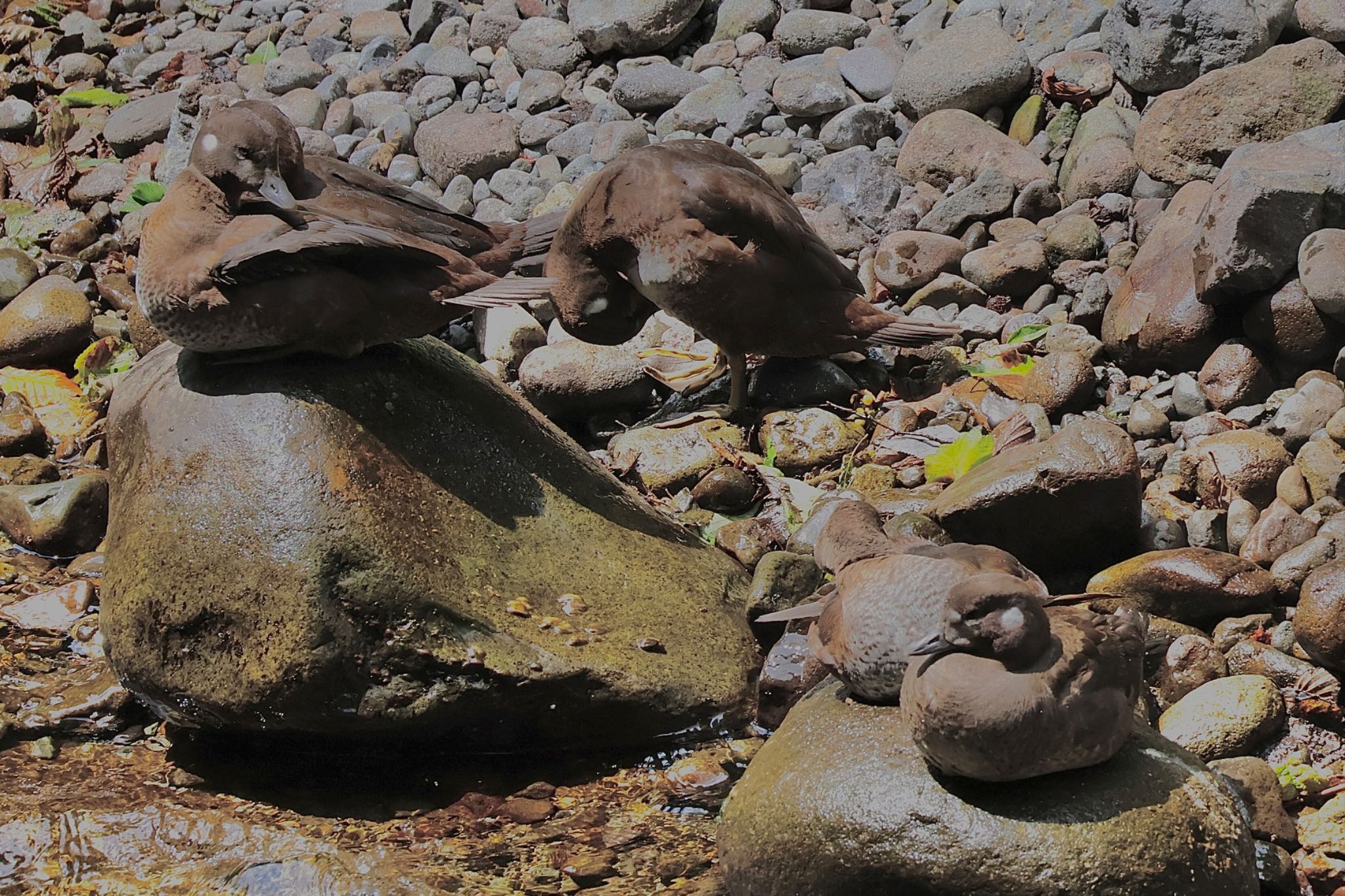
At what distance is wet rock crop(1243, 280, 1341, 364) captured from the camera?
5527 millimetres

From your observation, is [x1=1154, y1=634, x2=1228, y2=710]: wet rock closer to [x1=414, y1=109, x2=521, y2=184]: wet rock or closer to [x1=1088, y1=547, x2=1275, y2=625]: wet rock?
[x1=1088, y1=547, x2=1275, y2=625]: wet rock

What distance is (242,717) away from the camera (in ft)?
13.1

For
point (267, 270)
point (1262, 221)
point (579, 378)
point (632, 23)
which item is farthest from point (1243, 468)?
point (632, 23)

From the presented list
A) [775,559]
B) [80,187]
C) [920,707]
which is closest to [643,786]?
[775,559]

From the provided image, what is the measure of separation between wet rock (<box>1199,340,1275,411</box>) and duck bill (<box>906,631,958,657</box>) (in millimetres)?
3228

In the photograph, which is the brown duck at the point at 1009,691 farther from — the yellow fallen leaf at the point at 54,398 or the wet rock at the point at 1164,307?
the yellow fallen leaf at the point at 54,398

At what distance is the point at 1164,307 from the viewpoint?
19.6ft

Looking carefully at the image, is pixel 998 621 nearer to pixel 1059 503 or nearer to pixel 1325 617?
pixel 1325 617

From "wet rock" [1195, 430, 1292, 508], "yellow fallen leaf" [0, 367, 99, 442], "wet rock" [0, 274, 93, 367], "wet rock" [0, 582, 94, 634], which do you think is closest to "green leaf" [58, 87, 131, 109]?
"wet rock" [0, 274, 93, 367]

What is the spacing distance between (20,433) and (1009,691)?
5.66 meters

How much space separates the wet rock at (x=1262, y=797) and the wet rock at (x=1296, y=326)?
2.51 m

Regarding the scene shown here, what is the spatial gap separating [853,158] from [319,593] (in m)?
5.43

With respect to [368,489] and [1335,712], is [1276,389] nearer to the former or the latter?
[1335,712]

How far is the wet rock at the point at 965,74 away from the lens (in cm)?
840
